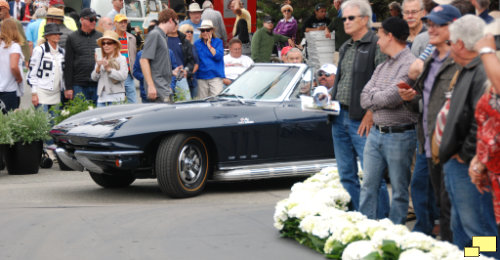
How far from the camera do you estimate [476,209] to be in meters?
5.48

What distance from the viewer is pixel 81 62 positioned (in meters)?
13.3

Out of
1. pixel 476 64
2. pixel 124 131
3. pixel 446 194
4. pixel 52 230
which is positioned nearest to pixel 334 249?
pixel 446 194

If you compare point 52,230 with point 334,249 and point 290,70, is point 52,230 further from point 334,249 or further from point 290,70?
point 290,70

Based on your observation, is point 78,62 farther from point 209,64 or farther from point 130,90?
point 209,64

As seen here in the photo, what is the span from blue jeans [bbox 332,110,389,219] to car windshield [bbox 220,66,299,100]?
9.93 feet

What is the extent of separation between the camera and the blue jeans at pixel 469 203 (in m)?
5.48

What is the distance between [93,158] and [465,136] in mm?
5088

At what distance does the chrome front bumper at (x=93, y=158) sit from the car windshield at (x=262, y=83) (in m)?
A: 1.88

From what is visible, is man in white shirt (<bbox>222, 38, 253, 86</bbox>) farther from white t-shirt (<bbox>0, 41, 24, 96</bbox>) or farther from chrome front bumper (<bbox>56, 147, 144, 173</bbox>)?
chrome front bumper (<bbox>56, 147, 144, 173</bbox>)

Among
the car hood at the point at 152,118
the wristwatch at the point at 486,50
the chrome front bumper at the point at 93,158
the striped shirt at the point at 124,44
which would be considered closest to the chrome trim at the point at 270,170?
the car hood at the point at 152,118

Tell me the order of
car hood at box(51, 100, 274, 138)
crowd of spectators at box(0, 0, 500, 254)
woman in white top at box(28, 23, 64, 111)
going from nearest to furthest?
crowd of spectators at box(0, 0, 500, 254) < car hood at box(51, 100, 274, 138) < woman in white top at box(28, 23, 64, 111)

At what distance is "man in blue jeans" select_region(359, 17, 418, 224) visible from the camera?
673 centimetres

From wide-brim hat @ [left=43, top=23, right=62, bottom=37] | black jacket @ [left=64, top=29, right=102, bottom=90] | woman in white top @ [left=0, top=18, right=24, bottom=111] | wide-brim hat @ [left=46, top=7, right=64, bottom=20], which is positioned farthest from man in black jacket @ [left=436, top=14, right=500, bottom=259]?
wide-brim hat @ [left=46, top=7, right=64, bottom=20]

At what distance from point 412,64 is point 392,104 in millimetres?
337
